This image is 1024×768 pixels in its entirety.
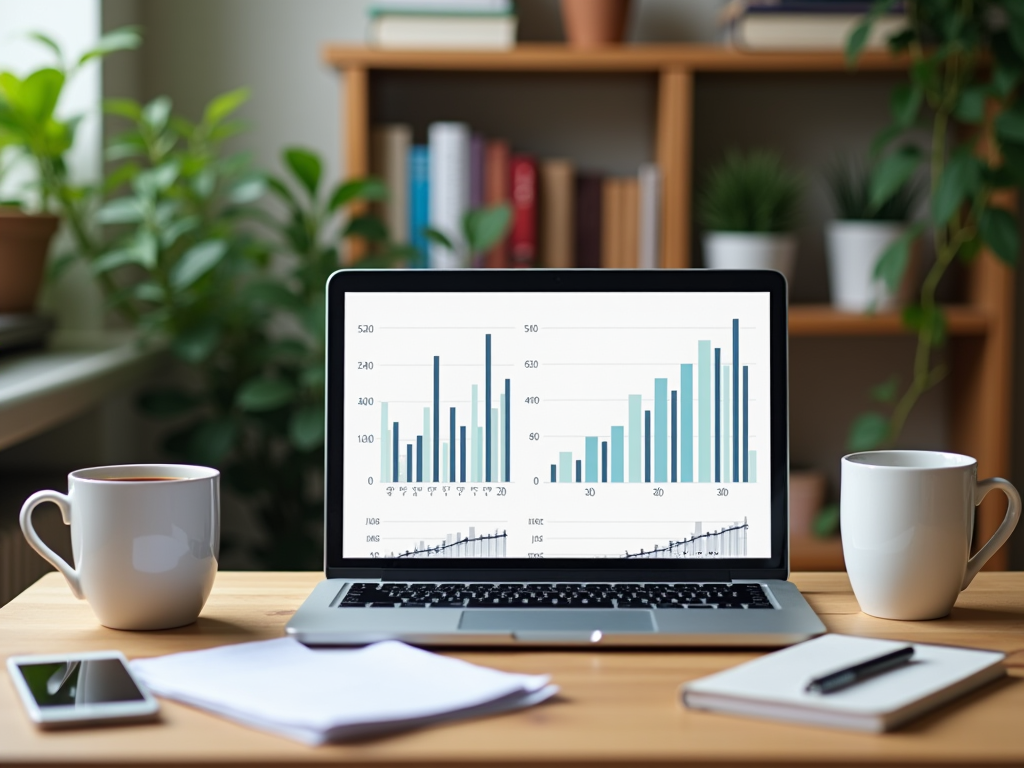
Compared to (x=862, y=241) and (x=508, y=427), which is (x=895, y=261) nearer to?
(x=862, y=241)

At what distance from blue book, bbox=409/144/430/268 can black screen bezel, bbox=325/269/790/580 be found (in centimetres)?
115

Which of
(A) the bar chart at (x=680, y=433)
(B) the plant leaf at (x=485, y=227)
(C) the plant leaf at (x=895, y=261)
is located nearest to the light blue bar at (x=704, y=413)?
(A) the bar chart at (x=680, y=433)

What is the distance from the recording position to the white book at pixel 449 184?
6.87ft

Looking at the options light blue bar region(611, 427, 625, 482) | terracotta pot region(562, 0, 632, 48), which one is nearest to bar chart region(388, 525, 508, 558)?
light blue bar region(611, 427, 625, 482)

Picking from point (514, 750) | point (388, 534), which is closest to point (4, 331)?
point (388, 534)

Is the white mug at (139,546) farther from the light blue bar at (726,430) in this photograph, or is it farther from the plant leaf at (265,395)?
the plant leaf at (265,395)

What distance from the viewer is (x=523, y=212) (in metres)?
2.15

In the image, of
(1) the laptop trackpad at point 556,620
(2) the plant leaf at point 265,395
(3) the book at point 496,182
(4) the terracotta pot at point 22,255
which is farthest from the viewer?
(3) the book at point 496,182

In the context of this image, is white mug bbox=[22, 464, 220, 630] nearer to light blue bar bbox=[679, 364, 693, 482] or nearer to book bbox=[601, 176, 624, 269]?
light blue bar bbox=[679, 364, 693, 482]

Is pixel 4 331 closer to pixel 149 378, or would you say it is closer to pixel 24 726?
pixel 149 378

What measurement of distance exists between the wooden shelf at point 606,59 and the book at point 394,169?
0.42ft

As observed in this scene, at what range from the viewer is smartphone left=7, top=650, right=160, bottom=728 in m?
0.69

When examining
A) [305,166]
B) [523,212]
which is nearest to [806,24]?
[523,212]

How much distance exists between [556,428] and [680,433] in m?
0.10
